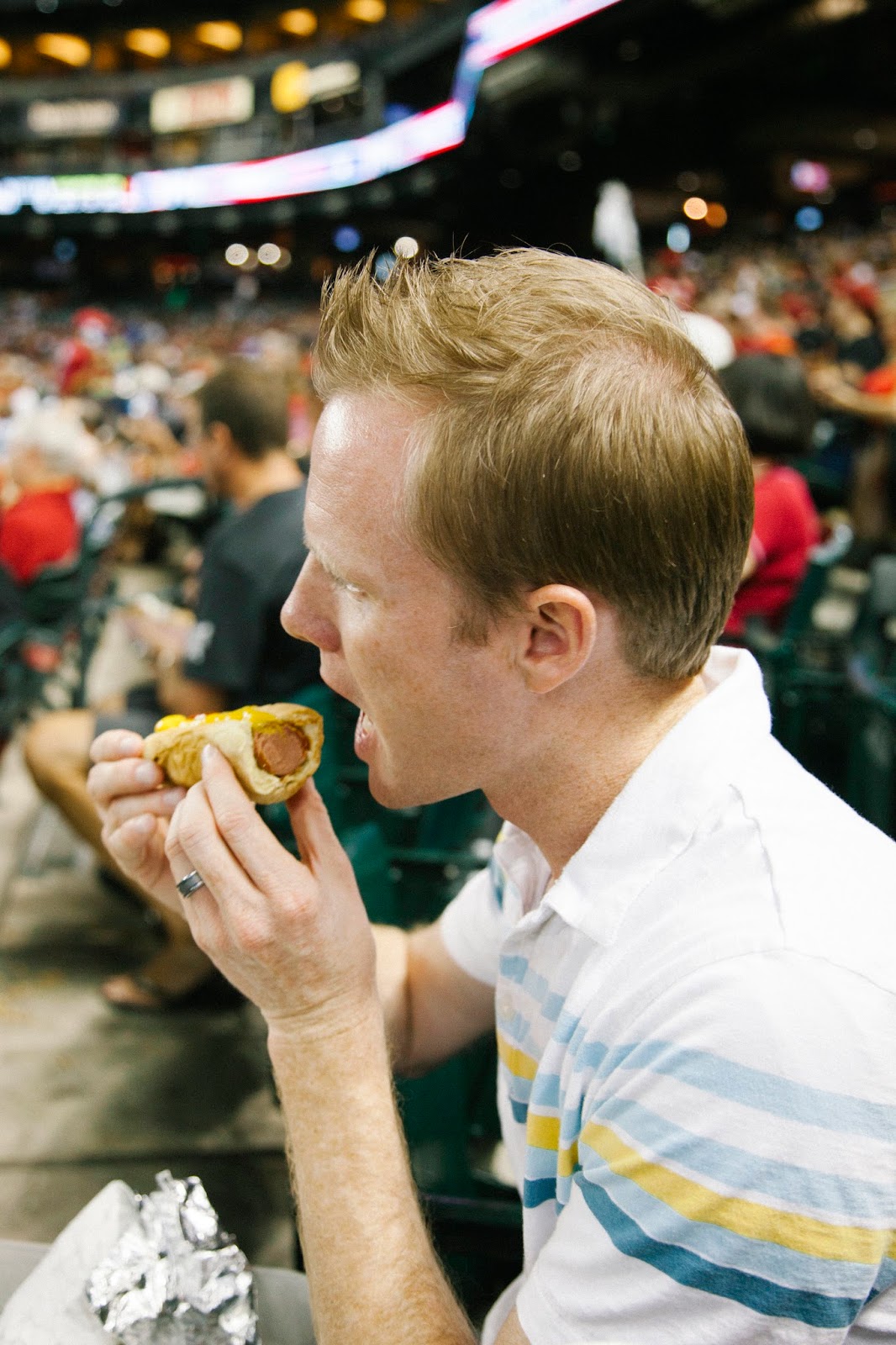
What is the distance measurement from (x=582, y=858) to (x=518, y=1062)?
281mm

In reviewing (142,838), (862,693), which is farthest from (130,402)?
(142,838)

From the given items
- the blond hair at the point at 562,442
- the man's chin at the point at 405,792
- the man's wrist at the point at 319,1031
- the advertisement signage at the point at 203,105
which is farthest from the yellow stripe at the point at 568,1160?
the advertisement signage at the point at 203,105

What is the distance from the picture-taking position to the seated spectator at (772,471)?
3.29 m

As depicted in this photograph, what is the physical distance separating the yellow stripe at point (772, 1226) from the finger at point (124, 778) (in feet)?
2.50

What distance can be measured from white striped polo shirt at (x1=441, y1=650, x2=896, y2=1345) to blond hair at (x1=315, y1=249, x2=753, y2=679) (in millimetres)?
172

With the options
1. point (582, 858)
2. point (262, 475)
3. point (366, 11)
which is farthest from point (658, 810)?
point (366, 11)

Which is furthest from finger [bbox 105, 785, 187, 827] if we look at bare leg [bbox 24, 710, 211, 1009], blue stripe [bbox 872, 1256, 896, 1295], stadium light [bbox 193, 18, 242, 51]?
stadium light [bbox 193, 18, 242, 51]

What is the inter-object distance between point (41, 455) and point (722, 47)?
23.6m

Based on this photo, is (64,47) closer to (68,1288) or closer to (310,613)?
(310,613)

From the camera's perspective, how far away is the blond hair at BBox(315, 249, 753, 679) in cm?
88

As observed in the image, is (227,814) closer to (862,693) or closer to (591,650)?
(591,650)

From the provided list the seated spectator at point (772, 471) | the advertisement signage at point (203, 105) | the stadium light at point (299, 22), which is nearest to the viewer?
the seated spectator at point (772, 471)

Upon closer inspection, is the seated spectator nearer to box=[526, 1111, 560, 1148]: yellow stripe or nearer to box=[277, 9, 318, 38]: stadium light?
box=[526, 1111, 560, 1148]: yellow stripe

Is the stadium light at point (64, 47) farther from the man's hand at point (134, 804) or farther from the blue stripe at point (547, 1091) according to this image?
the blue stripe at point (547, 1091)
